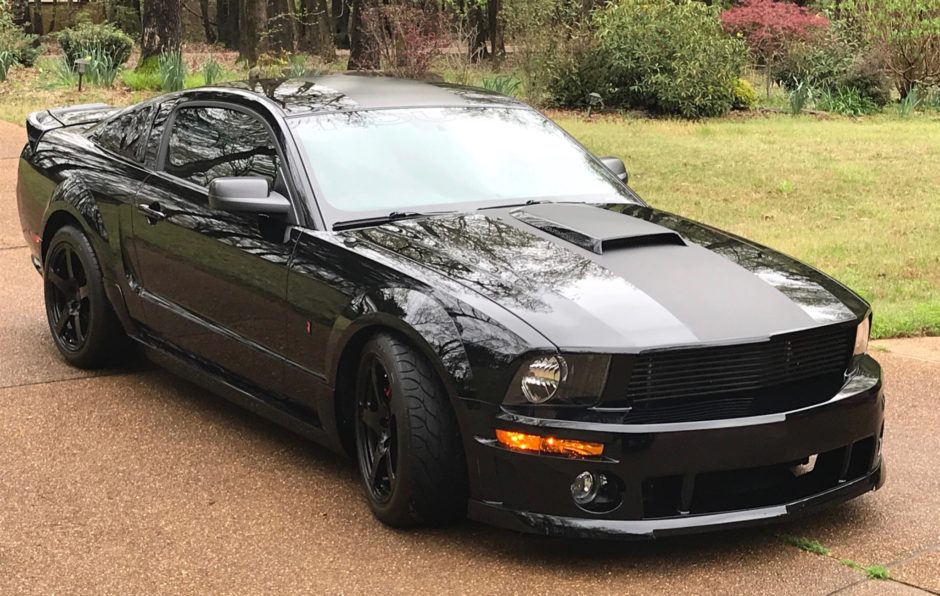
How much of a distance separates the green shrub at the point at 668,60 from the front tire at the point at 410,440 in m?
14.4

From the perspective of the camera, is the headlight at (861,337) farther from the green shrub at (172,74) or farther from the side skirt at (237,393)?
the green shrub at (172,74)

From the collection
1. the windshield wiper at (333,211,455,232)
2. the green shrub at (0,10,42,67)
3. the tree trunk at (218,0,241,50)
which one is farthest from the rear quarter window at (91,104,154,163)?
the tree trunk at (218,0,241,50)

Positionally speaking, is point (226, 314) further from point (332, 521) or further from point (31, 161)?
point (31, 161)

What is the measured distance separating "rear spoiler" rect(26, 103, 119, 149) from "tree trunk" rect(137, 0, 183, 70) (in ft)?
40.3

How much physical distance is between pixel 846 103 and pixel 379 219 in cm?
1647

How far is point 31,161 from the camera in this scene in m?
6.69

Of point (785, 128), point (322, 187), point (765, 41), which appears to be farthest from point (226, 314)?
point (765, 41)

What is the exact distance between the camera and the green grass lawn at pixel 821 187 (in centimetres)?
898

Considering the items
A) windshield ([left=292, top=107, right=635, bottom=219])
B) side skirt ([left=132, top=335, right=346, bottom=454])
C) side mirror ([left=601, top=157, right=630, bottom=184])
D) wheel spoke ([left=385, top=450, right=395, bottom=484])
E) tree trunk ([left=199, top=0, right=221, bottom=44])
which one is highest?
windshield ([left=292, top=107, right=635, bottom=219])

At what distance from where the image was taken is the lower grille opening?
152 inches

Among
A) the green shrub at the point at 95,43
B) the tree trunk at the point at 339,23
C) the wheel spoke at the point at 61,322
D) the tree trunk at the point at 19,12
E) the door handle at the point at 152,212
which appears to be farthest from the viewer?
the tree trunk at the point at 339,23

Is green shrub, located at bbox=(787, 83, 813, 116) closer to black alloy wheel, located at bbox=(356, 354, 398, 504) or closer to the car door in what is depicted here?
the car door

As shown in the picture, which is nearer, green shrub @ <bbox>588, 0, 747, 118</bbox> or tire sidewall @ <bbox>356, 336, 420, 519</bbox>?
tire sidewall @ <bbox>356, 336, 420, 519</bbox>

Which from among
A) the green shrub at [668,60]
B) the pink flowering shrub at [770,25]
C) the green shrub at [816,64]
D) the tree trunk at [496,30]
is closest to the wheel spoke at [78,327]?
the green shrub at [668,60]
